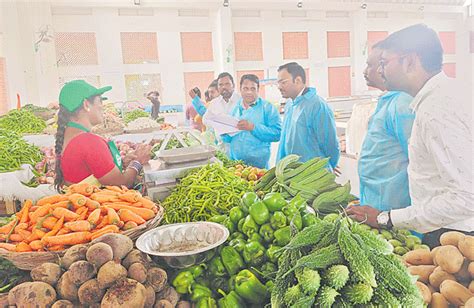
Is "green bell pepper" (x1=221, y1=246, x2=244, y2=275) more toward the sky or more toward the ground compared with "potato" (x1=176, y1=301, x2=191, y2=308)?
more toward the sky

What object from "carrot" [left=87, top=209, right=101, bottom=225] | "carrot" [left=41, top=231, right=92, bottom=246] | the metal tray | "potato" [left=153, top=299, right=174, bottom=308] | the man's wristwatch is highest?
the metal tray

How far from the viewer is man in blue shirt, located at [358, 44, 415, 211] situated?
1.76m

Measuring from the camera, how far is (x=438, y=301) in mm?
1469

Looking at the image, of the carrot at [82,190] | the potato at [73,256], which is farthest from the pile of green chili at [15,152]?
the potato at [73,256]

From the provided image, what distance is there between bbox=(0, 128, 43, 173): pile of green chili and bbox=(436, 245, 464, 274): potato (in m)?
2.26

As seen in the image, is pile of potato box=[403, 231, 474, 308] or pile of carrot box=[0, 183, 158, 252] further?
pile of carrot box=[0, 183, 158, 252]

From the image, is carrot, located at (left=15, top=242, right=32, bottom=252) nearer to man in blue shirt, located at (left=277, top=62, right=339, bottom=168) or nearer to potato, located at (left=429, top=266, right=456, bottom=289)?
man in blue shirt, located at (left=277, top=62, right=339, bottom=168)

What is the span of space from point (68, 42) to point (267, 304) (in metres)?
1.72

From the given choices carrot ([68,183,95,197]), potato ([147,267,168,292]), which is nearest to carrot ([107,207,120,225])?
carrot ([68,183,95,197])

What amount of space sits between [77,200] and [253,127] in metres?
1.14

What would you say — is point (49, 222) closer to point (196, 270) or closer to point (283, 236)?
point (196, 270)

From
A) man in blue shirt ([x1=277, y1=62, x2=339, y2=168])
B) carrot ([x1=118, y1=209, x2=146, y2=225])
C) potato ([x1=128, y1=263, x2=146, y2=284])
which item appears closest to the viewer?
potato ([x1=128, y1=263, x2=146, y2=284])

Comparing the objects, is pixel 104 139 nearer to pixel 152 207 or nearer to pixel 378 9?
pixel 152 207

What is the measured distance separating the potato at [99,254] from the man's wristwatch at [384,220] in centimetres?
127
